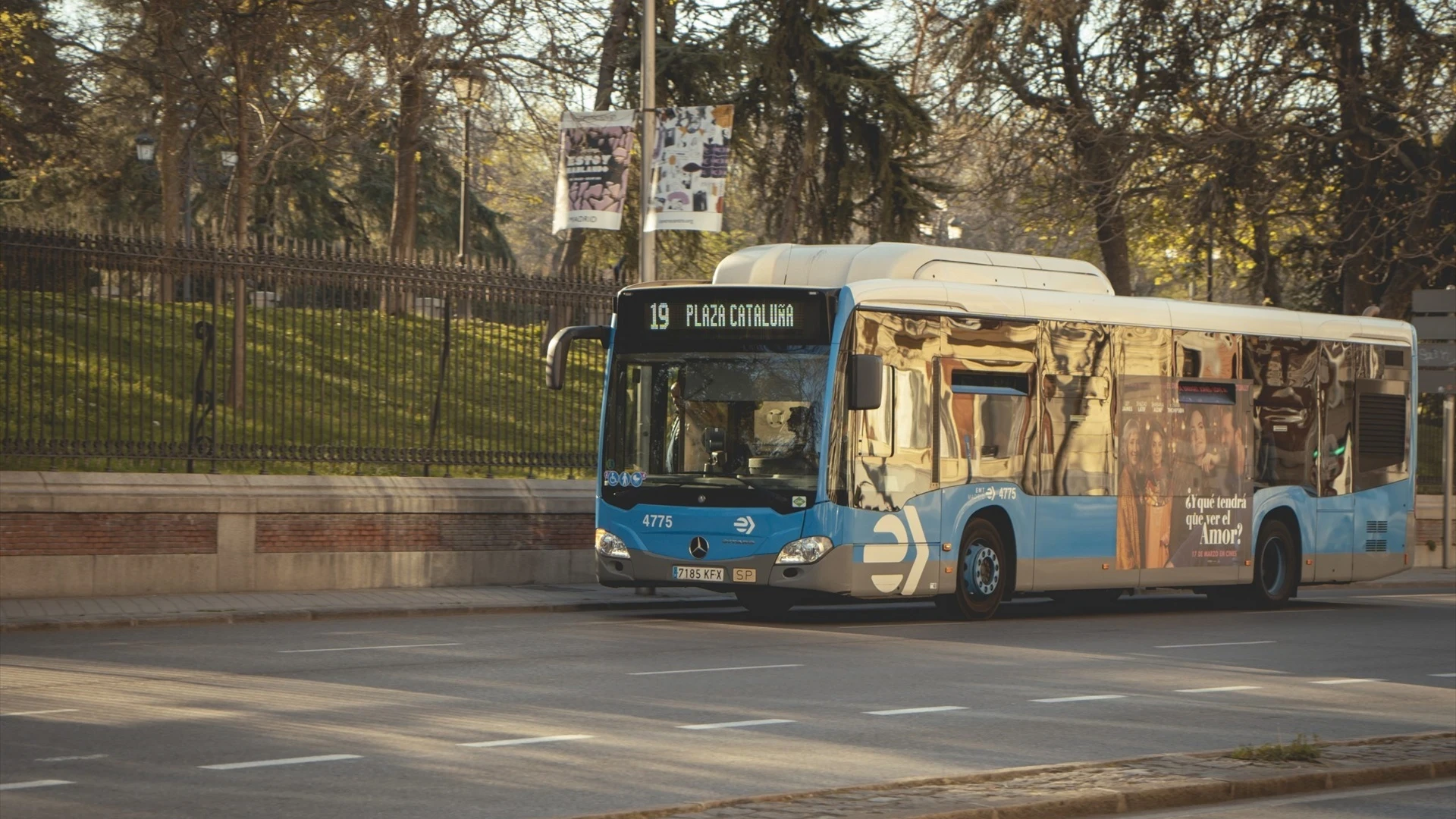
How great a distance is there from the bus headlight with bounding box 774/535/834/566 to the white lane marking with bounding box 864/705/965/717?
5068 millimetres

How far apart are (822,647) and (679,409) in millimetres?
3048

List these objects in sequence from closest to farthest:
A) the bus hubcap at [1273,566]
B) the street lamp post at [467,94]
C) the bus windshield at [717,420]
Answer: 1. the bus windshield at [717,420]
2. the bus hubcap at [1273,566]
3. the street lamp post at [467,94]

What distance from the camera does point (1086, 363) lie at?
62.4ft

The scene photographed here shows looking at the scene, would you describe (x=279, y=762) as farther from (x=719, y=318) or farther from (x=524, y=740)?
(x=719, y=318)

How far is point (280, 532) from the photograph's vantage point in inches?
743

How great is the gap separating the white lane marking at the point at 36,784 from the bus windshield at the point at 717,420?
8977 millimetres

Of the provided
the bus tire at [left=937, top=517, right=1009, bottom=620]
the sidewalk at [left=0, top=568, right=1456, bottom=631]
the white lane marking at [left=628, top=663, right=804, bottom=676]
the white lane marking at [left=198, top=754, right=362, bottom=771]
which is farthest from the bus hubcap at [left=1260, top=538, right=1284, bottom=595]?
the white lane marking at [left=198, top=754, right=362, bottom=771]

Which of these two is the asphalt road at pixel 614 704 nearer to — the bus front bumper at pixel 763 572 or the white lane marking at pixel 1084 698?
the white lane marking at pixel 1084 698

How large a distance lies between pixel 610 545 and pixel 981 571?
3.48 m

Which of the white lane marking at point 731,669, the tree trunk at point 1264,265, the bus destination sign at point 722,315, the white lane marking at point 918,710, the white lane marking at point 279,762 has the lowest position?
the white lane marking at point 279,762

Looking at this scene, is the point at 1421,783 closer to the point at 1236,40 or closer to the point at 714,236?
the point at 1236,40

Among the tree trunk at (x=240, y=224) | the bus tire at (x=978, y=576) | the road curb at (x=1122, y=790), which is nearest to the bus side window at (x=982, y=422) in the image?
the bus tire at (x=978, y=576)

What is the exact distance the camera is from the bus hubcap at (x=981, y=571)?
1791cm

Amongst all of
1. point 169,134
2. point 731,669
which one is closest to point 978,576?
point 731,669
